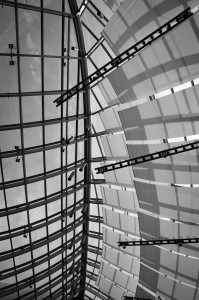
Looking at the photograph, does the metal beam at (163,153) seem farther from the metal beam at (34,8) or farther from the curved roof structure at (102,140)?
the metal beam at (34,8)

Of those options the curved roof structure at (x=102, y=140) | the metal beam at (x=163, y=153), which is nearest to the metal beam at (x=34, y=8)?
the curved roof structure at (x=102, y=140)

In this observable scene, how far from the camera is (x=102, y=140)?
65.7 feet

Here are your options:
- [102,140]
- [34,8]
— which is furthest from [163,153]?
[34,8]

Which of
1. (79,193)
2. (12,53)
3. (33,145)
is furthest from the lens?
(79,193)

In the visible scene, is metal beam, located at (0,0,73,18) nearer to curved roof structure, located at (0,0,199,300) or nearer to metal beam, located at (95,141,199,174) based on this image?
curved roof structure, located at (0,0,199,300)

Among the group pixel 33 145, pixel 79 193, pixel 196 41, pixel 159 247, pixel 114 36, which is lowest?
pixel 159 247

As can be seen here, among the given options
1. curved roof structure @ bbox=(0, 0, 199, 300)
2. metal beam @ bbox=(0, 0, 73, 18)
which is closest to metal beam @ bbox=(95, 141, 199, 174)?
curved roof structure @ bbox=(0, 0, 199, 300)

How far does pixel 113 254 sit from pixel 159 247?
21.7ft

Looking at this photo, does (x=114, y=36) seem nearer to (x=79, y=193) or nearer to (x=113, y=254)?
(x=79, y=193)

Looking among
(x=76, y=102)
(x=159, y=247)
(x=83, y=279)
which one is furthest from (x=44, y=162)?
(x=83, y=279)

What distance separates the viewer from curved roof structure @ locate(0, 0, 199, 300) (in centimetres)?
1431

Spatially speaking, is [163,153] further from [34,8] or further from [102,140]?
[34,8]

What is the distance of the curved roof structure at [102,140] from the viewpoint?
1431 centimetres

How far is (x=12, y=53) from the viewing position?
16.7 m
